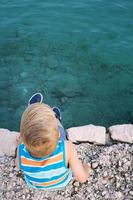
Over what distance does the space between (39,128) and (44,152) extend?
28 centimetres

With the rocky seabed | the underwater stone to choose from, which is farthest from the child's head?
the underwater stone

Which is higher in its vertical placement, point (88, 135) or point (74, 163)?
point (74, 163)

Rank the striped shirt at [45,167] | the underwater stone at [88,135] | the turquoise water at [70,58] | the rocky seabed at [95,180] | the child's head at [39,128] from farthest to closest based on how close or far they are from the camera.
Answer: the turquoise water at [70,58], the underwater stone at [88,135], the rocky seabed at [95,180], the striped shirt at [45,167], the child's head at [39,128]

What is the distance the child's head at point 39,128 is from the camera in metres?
2.90

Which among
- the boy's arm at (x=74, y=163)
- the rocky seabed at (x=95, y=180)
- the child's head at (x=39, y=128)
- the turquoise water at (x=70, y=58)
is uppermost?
the child's head at (x=39, y=128)

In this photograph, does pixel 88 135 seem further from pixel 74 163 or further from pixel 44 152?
pixel 44 152

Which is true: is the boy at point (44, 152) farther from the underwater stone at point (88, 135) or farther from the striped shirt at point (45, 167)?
the underwater stone at point (88, 135)

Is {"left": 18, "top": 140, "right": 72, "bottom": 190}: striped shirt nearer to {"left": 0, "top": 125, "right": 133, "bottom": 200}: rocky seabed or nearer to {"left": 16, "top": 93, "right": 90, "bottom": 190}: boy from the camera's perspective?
{"left": 16, "top": 93, "right": 90, "bottom": 190}: boy

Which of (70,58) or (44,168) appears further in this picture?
(70,58)

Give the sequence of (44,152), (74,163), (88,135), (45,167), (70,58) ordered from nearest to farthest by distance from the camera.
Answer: (44,152) → (45,167) → (74,163) → (88,135) → (70,58)

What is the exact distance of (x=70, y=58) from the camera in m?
7.23

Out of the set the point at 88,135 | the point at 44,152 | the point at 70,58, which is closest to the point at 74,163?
the point at 44,152

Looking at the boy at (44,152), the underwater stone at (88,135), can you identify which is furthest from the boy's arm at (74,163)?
the underwater stone at (88,135)

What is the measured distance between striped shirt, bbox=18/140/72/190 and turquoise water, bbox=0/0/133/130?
2317mm
